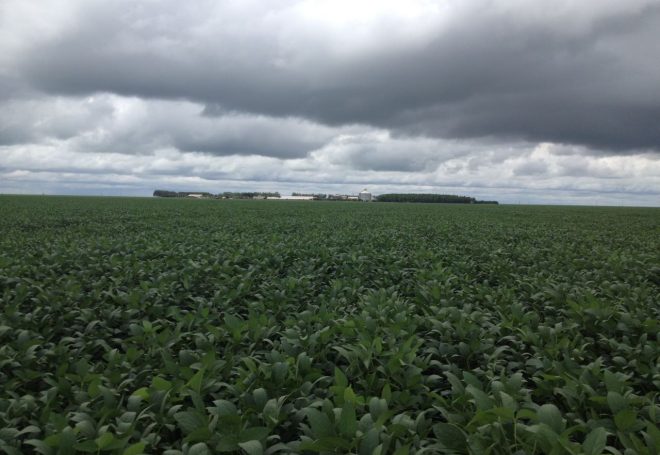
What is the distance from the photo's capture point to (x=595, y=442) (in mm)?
1925

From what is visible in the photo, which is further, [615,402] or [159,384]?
[159,384]

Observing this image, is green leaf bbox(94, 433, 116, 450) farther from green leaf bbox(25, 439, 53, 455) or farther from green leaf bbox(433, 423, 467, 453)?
green leaf bbox(433, 423, 467, 453)

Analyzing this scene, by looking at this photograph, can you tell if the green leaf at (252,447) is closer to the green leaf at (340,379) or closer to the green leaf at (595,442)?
the green leaf at (340,379)

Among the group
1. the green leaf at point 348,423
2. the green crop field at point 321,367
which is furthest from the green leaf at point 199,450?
the green leaf at point 348,423

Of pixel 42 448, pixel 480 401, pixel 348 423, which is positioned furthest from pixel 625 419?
pixel 42 448

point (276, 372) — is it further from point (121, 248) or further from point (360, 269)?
point (121, 248)

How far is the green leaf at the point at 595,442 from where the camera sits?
1.89 metres

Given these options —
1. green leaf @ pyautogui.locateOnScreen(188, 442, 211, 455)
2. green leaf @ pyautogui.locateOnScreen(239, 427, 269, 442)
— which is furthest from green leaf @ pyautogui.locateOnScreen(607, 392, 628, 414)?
green leaf @ pyautogui.locateOnScreen(188, 442, 211, 455)

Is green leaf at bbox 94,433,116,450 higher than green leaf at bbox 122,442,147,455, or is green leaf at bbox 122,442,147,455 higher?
green leaf at bbox 94,433,116,450

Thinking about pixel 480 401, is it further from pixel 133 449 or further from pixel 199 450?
pixel 133 449

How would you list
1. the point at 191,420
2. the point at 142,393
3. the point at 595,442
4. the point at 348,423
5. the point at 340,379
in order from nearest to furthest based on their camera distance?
the point at 595,442
the point at 348,423
the point at 191,420
the point at 142,393
the point at 340,379

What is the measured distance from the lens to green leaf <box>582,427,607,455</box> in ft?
6.22

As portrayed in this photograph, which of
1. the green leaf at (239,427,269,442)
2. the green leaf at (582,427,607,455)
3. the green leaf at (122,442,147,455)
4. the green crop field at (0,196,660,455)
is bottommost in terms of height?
the green crop field at (0,196,660,455)

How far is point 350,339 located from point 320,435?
189cm
